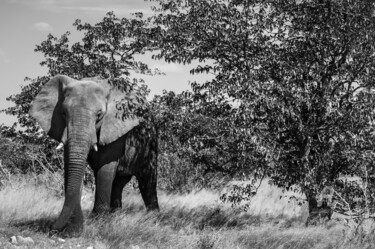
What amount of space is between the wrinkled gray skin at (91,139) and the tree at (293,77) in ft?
5.59

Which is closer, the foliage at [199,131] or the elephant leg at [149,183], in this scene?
the foliage at [199,131]

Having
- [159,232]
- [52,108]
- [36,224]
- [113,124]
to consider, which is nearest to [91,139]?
[113,124]

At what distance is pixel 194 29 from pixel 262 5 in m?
1.41

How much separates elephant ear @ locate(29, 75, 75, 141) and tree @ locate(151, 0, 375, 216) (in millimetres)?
2160

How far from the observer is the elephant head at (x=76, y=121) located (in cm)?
952

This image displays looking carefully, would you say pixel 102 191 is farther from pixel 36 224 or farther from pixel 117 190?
pixel 117 190

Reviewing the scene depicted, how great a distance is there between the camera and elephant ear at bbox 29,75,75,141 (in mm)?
Answer: 10789

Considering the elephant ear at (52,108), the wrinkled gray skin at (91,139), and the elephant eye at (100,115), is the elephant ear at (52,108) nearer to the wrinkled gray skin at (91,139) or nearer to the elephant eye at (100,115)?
the wrinkled gray skin at (91,139)

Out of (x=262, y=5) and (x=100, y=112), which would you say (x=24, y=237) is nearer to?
(x=100, y=112)

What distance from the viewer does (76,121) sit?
982 centimetres

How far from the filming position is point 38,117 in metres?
11.2

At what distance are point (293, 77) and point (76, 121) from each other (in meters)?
4.01

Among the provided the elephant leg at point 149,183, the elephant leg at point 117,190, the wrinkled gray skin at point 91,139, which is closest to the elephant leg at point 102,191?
the wrinkled gray skin at point 91,139

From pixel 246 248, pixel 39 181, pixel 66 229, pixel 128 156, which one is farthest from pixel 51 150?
pixel 246 248
